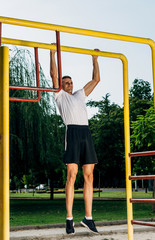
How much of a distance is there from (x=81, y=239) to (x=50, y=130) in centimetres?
740

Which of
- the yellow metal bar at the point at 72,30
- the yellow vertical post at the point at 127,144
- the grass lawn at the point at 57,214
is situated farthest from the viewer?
the grass lawn at the point at 57,214

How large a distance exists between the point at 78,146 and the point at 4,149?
5.49 ft

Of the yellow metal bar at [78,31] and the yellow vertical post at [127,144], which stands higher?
the yellow metal bar at [78,31]

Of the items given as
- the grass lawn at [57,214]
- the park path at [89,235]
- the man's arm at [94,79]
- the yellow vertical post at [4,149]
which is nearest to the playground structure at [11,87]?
the yellow vertical post at [4,149]

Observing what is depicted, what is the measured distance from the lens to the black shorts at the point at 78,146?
4.44m

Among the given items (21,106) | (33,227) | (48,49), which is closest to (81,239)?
(33,227)

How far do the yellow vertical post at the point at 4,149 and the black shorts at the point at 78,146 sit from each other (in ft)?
5.09

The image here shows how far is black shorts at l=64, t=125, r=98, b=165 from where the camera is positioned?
4.44 meters

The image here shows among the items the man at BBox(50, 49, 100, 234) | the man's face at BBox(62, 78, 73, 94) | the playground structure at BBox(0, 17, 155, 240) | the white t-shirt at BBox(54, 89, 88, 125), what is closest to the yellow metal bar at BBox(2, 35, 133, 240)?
the playground structure at BBox(0, 17, 155, 240)

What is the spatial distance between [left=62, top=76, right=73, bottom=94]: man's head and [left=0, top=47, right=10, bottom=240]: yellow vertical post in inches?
70.5

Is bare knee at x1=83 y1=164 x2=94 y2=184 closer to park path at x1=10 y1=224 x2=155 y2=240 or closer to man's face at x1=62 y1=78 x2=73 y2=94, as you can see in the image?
man's face at x1=62 y1=78 x2=73 y2=94

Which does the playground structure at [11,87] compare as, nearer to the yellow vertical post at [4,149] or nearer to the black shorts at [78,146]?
the yellow vertical post at [4,149]

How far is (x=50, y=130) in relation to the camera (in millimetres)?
13148

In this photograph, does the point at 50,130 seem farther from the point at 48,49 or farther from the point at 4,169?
the point at 4,169
